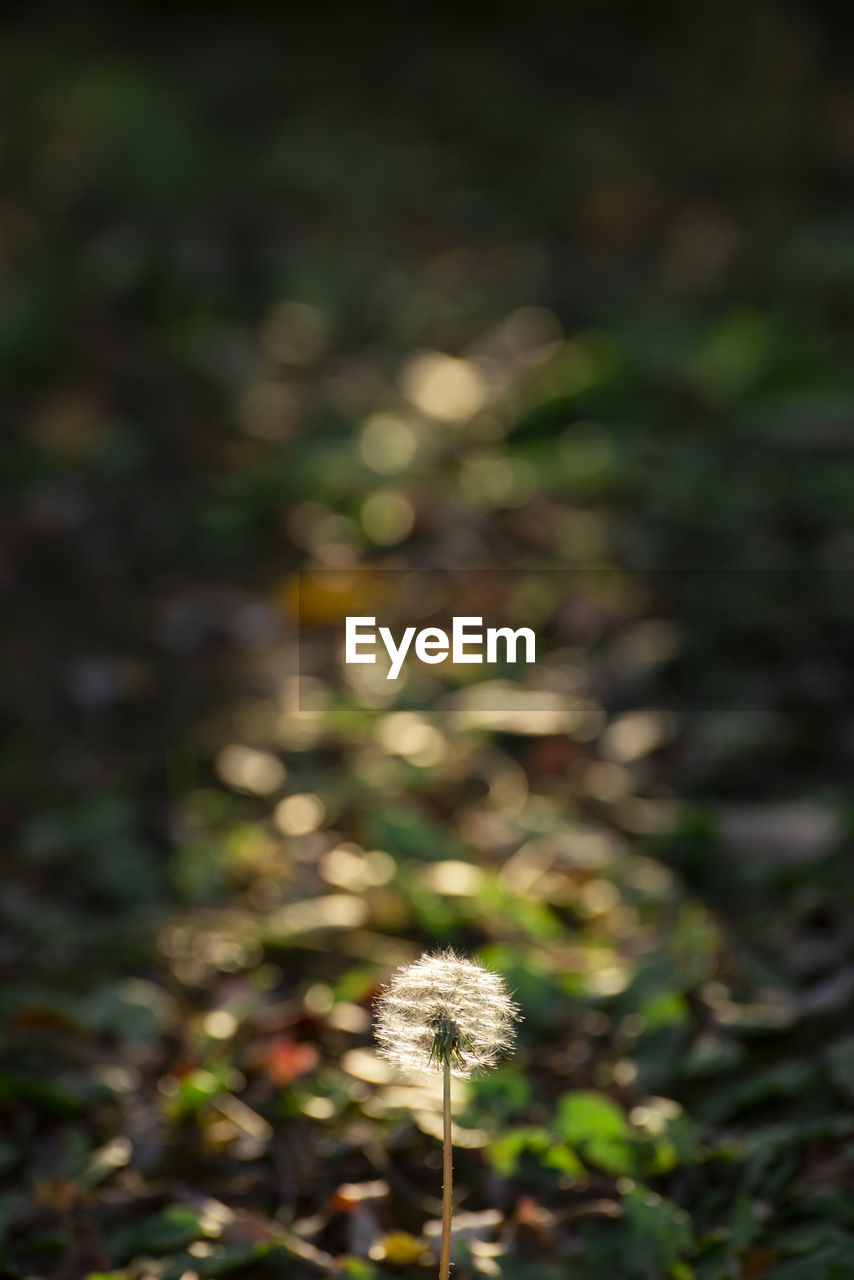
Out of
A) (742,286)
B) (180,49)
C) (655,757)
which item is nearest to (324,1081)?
(655,757)

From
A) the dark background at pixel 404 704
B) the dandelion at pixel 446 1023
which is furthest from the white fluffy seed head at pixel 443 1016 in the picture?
the dark background at pixel 404 704

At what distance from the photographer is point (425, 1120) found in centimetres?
183

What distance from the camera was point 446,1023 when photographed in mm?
1253

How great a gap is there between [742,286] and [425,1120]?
423cm

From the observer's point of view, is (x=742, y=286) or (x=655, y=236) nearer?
(x=742, y=286)

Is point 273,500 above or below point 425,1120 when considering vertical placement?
above

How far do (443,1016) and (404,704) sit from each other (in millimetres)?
1830

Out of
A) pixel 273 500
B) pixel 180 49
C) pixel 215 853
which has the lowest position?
pixel 215 853

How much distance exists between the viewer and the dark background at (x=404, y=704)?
1762 mm

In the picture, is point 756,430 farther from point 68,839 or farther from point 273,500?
point 68,839

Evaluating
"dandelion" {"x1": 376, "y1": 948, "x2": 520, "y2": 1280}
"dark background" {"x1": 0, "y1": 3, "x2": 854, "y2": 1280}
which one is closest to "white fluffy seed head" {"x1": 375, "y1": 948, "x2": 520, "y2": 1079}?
Answer: "dandelion" {"x1": 376, "y1": 948, "x2": 520, "y2": 1280}

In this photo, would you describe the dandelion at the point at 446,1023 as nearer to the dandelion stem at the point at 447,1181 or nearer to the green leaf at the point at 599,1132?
the dandelion stem at the point at 447,1181

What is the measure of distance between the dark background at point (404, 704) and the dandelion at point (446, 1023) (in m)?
0.44

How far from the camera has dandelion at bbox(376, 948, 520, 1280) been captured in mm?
1253
